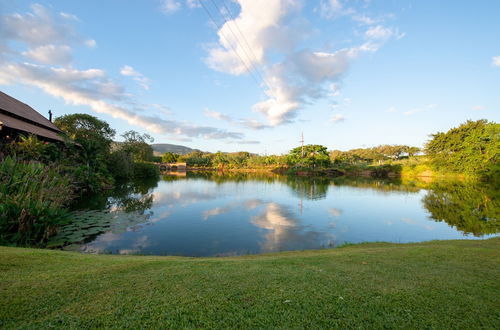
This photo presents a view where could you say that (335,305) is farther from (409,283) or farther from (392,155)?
(392,155)

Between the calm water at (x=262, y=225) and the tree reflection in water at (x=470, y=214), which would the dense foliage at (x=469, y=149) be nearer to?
the tree reflection in water at (x=470, y=214)

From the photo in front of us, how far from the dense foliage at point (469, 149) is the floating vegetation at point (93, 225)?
39.5 metres

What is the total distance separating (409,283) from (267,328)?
2175 mm

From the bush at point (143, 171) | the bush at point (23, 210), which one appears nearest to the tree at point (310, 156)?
the bush at point (143, 171)

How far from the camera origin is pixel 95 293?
243 cm

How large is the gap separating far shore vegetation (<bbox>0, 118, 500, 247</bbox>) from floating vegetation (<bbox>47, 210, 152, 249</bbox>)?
0.34 metres

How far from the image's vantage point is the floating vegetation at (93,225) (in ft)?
23.4

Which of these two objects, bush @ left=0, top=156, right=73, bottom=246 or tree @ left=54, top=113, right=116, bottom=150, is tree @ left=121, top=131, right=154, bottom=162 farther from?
bush @ left=0, top=156, right=73, bottom=246

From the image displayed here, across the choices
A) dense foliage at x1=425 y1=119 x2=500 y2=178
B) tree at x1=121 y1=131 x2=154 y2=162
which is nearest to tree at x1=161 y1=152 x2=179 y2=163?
tree at x1=121 y1=131 x2=154 y2=162

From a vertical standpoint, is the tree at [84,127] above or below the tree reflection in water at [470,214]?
above

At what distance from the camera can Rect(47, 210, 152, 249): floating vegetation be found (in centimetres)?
712

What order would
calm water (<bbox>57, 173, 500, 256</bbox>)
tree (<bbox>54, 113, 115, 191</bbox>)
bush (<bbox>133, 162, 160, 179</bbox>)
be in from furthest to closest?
bush (<bbox>133, 162, 160, 179</bbox>) < tree (<bbox>54, 113, 115, 191</bbox>) < calm water (<bbox>57, 173, 500, 256</bbox>)

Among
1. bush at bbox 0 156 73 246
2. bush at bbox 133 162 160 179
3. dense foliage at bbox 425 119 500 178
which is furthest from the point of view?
bush at bbox 133 162 160 179

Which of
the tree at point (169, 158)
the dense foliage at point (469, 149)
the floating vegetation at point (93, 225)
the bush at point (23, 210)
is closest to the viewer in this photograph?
the bush at point (23, 210)
